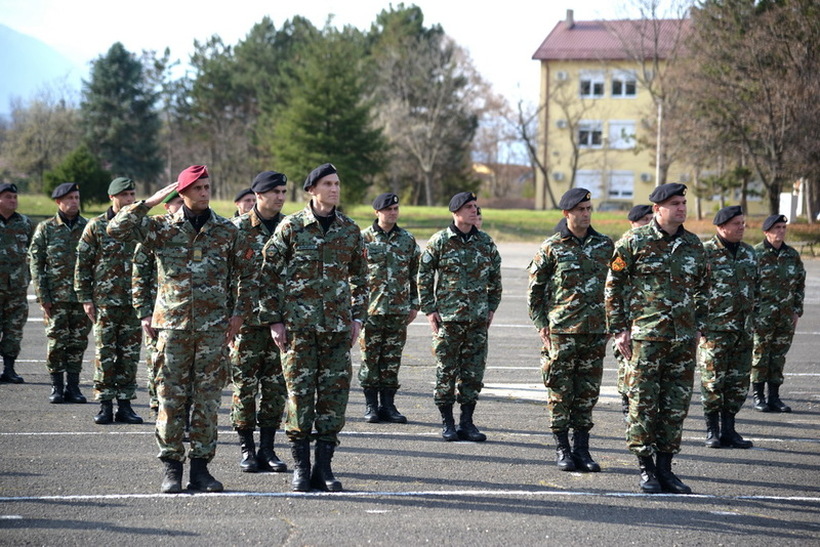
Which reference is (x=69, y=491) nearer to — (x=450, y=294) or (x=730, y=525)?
(x=450, y=294)

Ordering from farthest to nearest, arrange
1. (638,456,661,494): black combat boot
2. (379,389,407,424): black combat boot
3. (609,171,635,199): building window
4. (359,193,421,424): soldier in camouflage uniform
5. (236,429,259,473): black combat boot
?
(609,171,635,199): building window → (359,193,421,424): soldier in camouflage uniform → (379,389,407,424): black combat boot → (236,429,259,473): black combat boot → (638,456,661,494): black combat boot

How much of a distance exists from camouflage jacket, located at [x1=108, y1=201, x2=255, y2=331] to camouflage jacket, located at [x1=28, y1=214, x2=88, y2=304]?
4182 millimetres

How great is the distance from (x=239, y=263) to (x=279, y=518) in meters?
1.96

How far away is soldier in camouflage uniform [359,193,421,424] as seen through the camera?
10070 millimetres

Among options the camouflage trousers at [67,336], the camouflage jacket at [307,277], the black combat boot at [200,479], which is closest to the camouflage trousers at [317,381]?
the camouflage jacket at [307,277]

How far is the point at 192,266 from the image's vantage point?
702cm

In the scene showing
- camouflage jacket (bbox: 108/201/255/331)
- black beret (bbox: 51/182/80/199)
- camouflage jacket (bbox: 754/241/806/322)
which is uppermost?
black beret (bbox: 51/182/80/199)

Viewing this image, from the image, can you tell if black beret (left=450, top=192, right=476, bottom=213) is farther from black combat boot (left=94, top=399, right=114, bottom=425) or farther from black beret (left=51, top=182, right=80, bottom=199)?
black beret (left=51, top=182, right=80, bottom=199)

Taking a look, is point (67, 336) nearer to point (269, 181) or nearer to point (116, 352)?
point (116, 352)

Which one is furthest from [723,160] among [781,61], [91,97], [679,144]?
[91,97]

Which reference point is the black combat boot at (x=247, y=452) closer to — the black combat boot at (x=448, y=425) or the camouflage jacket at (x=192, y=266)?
the camouflage jacket at (x=192, y=266)

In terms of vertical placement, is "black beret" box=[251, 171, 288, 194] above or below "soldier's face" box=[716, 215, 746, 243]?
above

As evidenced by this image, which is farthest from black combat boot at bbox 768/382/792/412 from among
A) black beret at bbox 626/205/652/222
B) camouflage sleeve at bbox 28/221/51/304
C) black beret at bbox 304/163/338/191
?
camouflage sleeve at bbox 28/221/51/304

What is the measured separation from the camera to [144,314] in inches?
314
